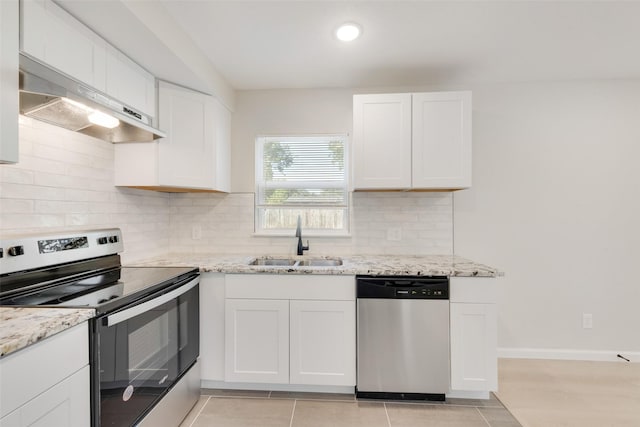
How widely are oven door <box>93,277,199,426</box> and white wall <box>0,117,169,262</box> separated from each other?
0.71m

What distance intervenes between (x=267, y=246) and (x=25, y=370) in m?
Result: 1.85

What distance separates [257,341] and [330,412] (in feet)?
2.07

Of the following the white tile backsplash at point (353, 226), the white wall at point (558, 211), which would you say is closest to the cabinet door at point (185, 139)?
the white tile backsplash at point (353, 226)

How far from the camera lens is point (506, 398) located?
6.44ft

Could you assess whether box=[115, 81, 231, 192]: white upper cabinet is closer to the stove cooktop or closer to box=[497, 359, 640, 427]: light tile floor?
the stove cooktop

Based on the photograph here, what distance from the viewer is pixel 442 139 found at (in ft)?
7.27

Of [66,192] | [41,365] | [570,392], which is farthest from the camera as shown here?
[570,392]

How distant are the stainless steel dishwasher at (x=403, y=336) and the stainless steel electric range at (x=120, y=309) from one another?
1093 mm

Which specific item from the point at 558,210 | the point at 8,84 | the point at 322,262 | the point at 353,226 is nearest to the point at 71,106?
the point at 8,84

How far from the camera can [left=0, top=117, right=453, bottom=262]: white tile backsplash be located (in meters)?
1.80

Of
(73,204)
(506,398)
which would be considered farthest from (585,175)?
(73,204)

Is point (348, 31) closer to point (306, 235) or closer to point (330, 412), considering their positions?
point (306, 235)

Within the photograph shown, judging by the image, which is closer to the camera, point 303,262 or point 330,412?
point 330,412

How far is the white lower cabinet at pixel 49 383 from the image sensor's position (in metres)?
0.81
